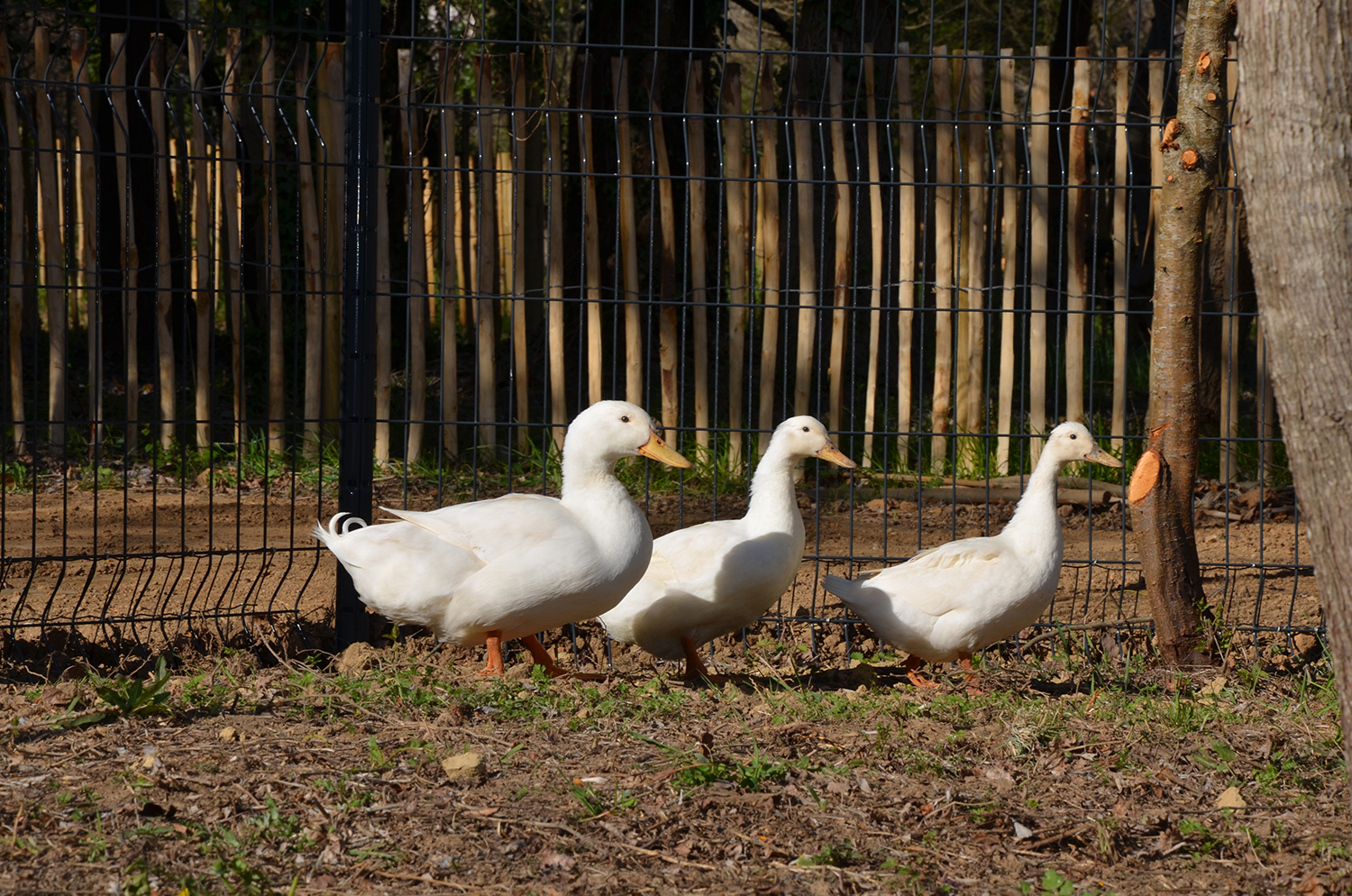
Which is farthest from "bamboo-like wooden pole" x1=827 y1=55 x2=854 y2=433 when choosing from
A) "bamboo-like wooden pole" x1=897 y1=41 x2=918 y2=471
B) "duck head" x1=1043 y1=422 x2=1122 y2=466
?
"duck head" x1=1043 y1=422 x2=1122 y2=466

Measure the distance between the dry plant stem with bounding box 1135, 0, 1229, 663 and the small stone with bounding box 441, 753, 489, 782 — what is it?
9.68 feet

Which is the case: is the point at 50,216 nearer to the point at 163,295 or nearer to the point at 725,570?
the point at 163,295

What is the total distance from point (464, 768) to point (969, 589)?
235 cm

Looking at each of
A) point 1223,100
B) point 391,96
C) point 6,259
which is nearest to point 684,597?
point 1223,100

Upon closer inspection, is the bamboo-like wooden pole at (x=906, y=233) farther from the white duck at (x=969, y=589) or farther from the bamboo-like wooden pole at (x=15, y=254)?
the bamboo-like wooden pole at (x=15, y=254)

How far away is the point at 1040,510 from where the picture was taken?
5.19m

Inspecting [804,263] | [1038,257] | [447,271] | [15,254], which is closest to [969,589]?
[804,263]

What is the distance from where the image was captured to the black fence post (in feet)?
16.9

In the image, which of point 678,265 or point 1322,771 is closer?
point 1322,771

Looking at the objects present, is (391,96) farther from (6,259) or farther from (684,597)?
(684,597)

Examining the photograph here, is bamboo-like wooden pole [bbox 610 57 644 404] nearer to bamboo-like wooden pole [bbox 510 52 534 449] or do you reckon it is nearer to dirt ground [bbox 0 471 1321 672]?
bamboo-like wooden pole [bbox 510 52 534 449]

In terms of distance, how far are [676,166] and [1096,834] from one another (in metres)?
6.45

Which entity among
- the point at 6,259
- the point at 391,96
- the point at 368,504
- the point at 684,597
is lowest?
the point at 684,597

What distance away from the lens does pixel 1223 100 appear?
184 inches
